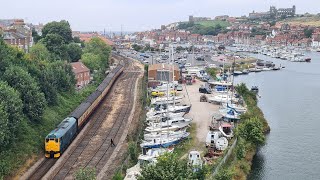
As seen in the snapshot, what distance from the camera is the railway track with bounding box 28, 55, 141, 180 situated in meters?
25.5

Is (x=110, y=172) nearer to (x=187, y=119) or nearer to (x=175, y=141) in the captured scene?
(x=175, y=141)

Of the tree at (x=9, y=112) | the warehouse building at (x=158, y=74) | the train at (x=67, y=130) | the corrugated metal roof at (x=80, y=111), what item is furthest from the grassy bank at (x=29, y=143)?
the warehouse building at (x=158, y=74)

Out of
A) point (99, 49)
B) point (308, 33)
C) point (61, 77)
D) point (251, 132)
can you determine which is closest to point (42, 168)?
point (251, 132)

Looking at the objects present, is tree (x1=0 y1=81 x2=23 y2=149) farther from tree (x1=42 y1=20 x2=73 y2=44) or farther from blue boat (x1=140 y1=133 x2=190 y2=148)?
tree (x1=42 y1=20 x2=73 y2=44)

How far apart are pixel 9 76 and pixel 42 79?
5568 millimetres

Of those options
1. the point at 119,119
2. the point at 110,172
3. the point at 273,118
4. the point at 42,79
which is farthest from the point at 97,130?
the point at 273,118

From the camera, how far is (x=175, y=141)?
99.9ft

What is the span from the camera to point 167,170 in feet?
55.4

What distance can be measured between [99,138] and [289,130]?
63.3 feet

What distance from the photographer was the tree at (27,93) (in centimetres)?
3086

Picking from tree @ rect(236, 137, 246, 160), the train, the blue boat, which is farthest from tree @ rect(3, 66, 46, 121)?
tree @ rect(236, 137, 246, 160)

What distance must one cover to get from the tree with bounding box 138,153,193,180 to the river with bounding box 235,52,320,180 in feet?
42.1

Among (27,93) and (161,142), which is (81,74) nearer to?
(27,93)

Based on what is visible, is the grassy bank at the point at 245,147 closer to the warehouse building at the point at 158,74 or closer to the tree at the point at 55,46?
the warehouse building at the point at 158,74
